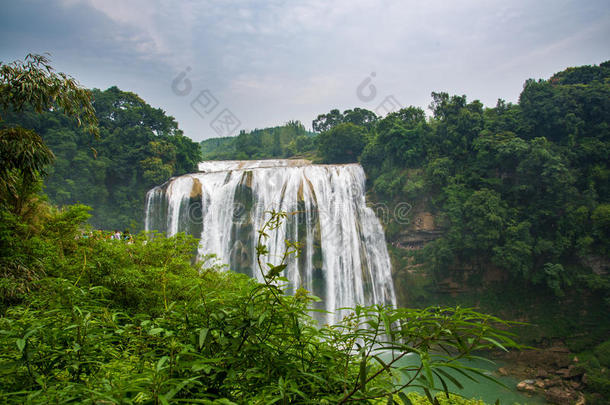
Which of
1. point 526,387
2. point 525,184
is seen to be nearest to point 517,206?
point 525,184

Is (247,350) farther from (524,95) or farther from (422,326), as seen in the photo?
(524,95)

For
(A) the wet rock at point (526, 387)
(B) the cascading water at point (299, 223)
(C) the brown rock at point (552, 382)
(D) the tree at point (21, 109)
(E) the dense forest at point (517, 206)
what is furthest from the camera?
(B) the cascading water at point (299, 223)

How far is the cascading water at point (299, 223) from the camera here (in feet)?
46.8

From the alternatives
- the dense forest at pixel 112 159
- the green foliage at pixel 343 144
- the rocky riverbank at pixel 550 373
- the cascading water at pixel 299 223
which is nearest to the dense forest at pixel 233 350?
the rocky riverbank at pixel 550 373

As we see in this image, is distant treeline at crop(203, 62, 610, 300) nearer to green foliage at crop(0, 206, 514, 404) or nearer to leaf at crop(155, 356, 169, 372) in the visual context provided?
green foliage at crop(0, 206, 514, 404)

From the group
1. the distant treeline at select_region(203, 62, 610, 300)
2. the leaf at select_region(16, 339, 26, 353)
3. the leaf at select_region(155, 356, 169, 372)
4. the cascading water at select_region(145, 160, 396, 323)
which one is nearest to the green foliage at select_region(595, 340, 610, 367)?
the distant treeline at select_region(203, 62, 610, 300)

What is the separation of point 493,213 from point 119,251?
13057 mm

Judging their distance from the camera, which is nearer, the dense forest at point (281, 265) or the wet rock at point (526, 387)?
the dense forest at point (281, 265)

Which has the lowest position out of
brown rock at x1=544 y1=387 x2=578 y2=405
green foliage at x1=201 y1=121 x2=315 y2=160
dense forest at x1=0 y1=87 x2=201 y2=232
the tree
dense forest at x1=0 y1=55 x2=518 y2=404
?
brown rock at x1=544 y1=387 x2=578 y2=405

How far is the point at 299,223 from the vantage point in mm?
15203

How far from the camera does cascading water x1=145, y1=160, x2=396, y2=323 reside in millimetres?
14266

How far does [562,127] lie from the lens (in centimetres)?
1309

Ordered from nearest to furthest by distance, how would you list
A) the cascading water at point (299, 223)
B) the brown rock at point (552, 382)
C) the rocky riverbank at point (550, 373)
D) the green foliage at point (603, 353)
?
the rocky riverbank at point (550, 373) < the brown rock at point (552, 382) < the green foliage at point (603, 353) < the cascading water at point (299, 223)

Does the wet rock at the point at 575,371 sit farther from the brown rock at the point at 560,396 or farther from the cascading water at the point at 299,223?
the cascading water at the point at 299,223
